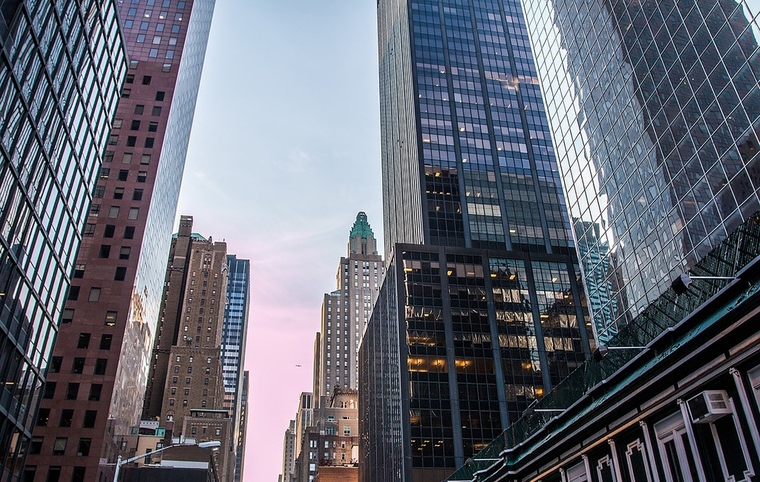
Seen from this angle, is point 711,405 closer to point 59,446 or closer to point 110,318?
point 59,446

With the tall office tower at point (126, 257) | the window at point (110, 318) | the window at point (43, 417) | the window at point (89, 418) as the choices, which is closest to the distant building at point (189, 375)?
the tall office tower at point (126, 257)

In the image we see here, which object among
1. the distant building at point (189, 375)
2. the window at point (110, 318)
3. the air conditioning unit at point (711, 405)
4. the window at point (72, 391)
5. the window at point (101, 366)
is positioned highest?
the distant building at point (189, 375)

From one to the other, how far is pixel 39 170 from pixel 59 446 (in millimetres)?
42255

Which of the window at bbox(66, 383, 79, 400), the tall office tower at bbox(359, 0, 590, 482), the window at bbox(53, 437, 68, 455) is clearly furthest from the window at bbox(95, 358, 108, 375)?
the tall office tower at bbox(359, 0, 590, 482)

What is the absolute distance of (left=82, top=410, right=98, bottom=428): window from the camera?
73.4 m

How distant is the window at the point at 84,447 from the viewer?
71.5 meters

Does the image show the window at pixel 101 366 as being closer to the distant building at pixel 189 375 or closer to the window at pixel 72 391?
the window at pixel 72 391

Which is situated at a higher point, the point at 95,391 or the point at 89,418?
the point at 95,391

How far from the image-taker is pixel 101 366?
254 ft

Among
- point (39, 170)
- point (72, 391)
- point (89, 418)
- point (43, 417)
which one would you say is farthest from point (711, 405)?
point (43, 417)

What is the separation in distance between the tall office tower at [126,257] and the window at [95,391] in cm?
11

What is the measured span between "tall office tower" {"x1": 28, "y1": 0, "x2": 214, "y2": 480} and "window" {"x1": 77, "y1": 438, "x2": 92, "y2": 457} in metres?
0.11

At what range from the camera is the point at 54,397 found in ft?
245

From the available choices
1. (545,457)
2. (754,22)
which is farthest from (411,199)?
(545,457)
